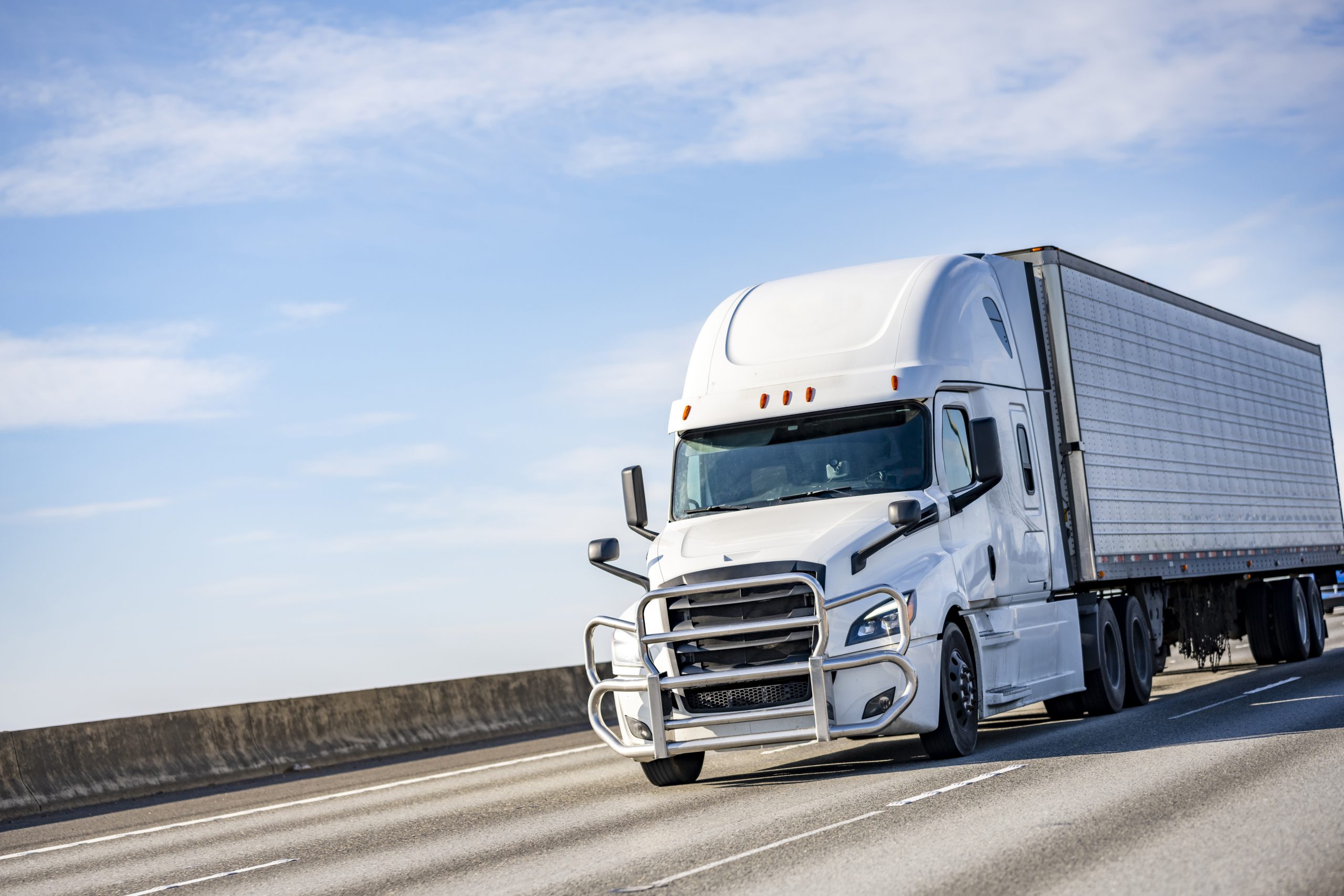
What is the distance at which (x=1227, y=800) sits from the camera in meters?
9.20

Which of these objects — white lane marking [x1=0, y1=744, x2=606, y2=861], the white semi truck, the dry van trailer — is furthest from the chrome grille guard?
the dry van trailer

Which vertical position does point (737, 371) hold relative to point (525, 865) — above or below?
above

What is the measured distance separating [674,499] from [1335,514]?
1650 cm

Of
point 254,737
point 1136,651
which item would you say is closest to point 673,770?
point 1136,651

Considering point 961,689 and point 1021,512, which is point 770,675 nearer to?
point 961,689

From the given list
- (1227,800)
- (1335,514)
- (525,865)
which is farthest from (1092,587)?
(1335,514)

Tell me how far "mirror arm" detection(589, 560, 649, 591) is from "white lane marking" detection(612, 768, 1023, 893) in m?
2.89

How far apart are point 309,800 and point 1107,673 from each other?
7966mm

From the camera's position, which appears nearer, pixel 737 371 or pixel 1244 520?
pixel 737 371

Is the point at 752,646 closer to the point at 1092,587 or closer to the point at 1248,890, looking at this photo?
the point at 1248,890

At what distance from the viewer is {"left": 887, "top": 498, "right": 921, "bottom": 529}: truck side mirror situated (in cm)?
1168

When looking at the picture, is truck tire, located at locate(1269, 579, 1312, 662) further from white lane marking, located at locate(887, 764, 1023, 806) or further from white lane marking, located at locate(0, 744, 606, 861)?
white lane marking, located at locate(887, 764, 1023, 806)

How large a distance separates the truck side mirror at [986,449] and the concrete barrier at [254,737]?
30.5ft

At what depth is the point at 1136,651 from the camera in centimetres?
1712
